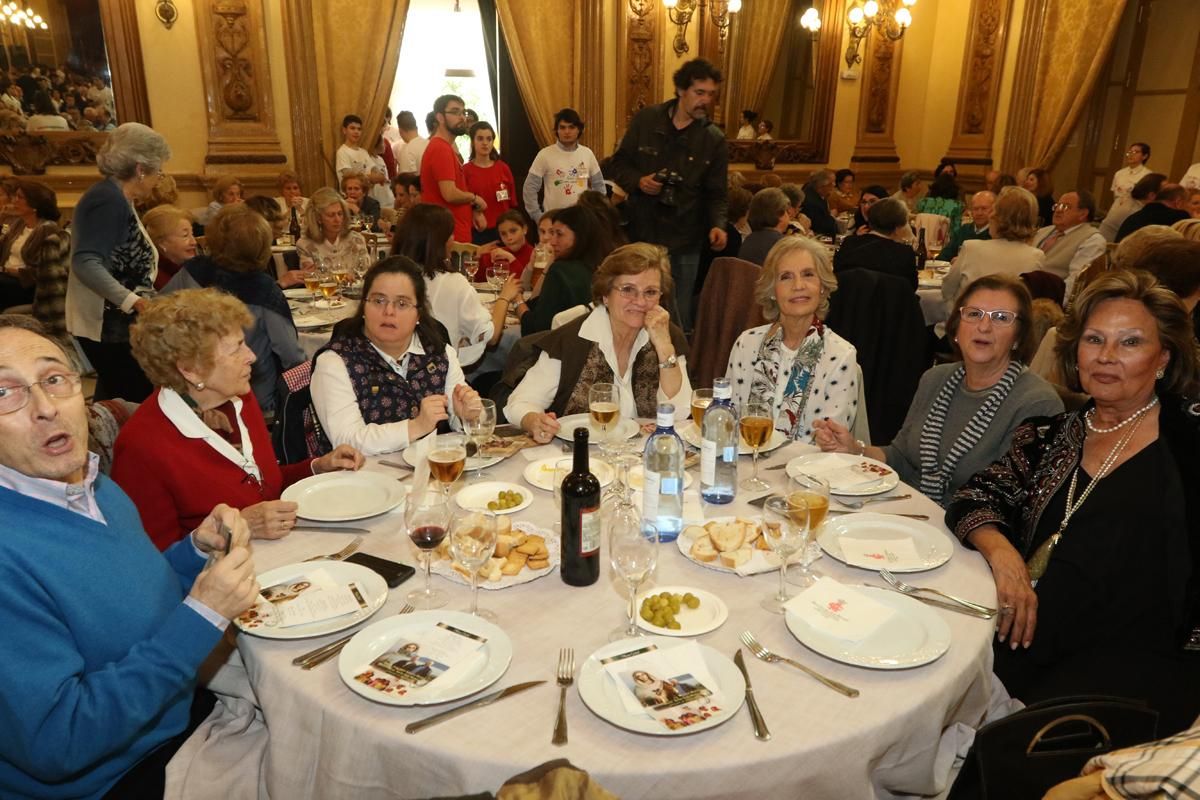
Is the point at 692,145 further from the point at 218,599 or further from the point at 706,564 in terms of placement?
the point at 218,599

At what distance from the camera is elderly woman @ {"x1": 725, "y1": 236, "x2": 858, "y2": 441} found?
2.75m

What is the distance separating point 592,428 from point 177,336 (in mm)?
1095

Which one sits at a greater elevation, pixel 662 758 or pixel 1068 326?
pixel 1068 326

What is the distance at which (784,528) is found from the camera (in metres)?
1.54

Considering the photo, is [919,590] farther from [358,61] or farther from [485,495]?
[358,61]

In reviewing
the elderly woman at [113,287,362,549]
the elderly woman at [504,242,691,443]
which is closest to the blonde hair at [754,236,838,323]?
the elderly woman at [504,242,691,443]

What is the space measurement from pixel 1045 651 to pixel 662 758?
1259 millimetres

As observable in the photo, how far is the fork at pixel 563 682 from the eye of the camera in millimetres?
1236

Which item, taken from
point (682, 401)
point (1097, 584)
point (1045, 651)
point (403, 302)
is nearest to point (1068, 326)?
point (1097, 584)

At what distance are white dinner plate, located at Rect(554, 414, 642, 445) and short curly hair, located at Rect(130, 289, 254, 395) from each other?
3.07 ft

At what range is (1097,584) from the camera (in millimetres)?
1979

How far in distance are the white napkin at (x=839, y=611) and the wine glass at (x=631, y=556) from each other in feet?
0.96

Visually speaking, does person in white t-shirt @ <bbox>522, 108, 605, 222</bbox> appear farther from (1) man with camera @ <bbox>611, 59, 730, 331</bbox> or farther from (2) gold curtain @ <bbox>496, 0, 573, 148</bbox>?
(2) gold curtain @ <bbox>496, 0, 573, 148</bbox>

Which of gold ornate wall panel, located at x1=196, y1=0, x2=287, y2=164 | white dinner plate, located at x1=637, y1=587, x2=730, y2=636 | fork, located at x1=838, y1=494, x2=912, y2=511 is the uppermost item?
gold ornate wall panel, located at x1=196, y1=0, x2=287, y2=164
